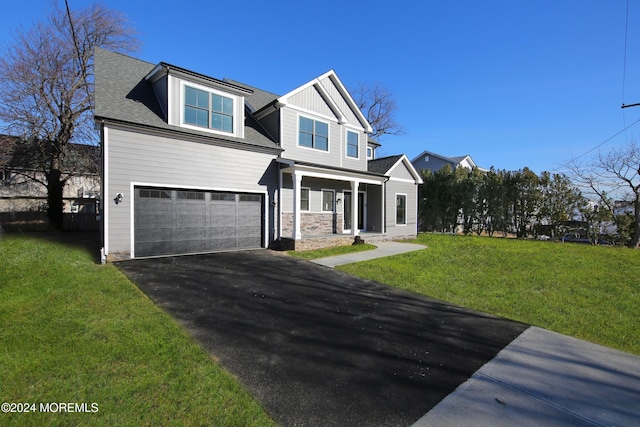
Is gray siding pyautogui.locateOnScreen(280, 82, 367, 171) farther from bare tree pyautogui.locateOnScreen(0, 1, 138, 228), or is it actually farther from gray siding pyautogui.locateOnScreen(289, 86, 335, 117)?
bare tree pyautogui.locateOnScreen(0, 1, 138, 228)

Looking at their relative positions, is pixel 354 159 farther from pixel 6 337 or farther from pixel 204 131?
pixel 6 337

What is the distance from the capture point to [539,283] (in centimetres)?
746

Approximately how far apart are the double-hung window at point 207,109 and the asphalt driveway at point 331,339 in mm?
5853

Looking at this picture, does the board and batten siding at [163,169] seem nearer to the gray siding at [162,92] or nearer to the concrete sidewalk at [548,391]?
the gray siding at [162,92]

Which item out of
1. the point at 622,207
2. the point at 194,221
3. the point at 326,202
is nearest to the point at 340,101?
the point at 326,202

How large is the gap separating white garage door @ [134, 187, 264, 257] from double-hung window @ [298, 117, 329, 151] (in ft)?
12.0

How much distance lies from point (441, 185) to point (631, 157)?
10057 millimetres

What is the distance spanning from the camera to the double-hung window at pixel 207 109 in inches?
413

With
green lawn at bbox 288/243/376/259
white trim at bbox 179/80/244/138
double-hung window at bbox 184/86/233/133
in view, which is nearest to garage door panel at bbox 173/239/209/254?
green lawn at bbox 288/243/376/259

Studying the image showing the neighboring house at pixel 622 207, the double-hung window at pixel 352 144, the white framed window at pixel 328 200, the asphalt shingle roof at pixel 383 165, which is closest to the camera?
the white framed window at pixel 328 200

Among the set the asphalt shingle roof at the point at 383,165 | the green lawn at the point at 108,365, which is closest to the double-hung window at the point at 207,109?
the green lawn at the point at 108,365

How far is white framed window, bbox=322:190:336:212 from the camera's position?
1404 centimetres

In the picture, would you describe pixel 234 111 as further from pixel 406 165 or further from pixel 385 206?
pixel 406 165

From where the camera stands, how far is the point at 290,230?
12.5m
